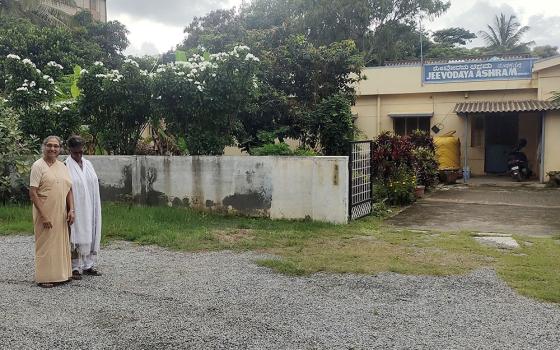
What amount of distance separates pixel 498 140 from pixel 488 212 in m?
8.43

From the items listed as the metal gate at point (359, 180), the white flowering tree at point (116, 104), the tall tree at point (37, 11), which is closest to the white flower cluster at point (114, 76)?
the white flowering tree at point (116, 104)

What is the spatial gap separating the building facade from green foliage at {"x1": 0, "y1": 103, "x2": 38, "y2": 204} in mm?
11250

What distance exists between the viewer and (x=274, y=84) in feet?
44.8

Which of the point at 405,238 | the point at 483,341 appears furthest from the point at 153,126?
the point at 483,341

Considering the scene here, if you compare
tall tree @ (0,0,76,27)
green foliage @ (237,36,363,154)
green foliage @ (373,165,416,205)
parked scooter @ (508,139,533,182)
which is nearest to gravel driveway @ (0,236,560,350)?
green foliage @ (373,165,416,205)

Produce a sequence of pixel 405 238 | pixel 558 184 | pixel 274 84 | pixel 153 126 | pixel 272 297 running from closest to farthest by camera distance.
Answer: pixel 272 297 → pixel 405 238 → pixel 153 126 → pixel 274 84 → pixel 558 184

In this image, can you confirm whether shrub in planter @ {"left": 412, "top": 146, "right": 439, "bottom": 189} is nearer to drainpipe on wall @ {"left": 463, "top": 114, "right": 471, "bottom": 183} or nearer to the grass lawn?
drainpipe on wall @ {"left": 463, "top": 114, "right": 471, "bottom": 183}

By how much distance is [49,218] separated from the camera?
17.7 feet

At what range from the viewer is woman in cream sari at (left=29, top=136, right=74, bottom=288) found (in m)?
5.41

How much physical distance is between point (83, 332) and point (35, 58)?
19.8 m

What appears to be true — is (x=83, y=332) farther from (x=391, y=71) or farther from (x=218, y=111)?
(x=391, y=71)

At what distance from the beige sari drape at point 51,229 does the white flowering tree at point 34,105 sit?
661 cm

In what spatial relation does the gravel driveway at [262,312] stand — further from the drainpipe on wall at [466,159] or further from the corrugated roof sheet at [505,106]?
the corrugated roof sheet at [505,106]

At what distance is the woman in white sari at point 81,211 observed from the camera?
5762mm
